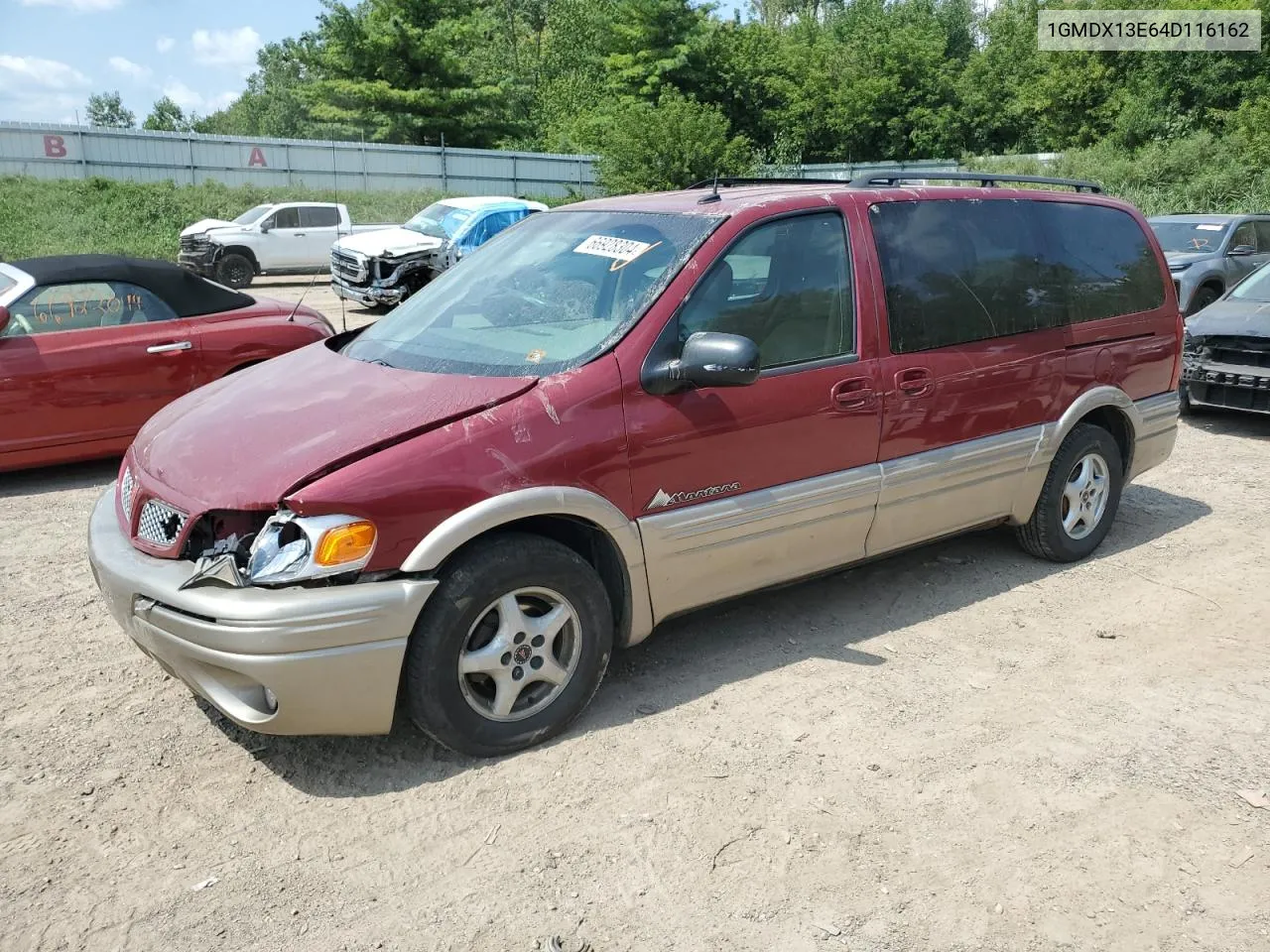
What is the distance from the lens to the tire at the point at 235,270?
2177cm

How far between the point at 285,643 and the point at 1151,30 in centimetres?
4104

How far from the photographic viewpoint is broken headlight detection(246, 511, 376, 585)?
10.4 ft

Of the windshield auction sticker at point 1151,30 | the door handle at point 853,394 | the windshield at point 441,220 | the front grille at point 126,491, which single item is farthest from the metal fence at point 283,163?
the front grille at point 126,491

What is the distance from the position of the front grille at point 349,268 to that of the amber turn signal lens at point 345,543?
13.7 meters

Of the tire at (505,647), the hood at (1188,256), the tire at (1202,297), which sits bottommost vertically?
the tire at (505,647)

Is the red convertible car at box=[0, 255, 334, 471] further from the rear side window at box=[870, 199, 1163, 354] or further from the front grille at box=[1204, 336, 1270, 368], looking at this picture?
the front grille at box=[1204, 336, 1270, 368]

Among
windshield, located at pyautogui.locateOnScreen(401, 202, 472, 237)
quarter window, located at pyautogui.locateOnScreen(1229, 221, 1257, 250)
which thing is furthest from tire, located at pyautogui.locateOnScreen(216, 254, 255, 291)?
quarter window, located at pyautogui.locateOnScreen(1229, 221, 1257, 250)

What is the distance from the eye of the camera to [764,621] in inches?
187

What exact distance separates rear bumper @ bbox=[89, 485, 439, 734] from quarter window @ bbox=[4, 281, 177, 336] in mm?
4180

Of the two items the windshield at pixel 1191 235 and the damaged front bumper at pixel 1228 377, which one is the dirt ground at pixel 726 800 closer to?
the damaged front bumper at pixel 1228 377

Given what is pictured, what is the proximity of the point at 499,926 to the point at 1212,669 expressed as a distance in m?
3.09

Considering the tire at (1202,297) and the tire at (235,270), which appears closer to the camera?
the tire at (1202,297)

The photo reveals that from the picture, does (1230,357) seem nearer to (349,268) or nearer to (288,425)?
(288,425)

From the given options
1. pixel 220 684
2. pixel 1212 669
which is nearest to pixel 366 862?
pixel 220 684
